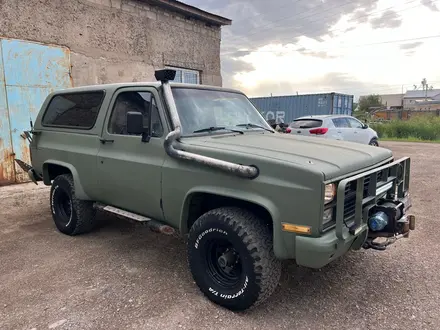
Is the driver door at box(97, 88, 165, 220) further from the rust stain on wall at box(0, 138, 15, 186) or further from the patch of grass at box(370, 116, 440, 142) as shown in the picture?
the patch of grass at box(370, 116, 440, 142)

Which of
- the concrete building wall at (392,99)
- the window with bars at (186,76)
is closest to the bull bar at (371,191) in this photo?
the window with bars at (186,76)

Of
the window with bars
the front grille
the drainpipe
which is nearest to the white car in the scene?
the window with bars

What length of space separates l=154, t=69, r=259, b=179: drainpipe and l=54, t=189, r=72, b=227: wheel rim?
2337mm

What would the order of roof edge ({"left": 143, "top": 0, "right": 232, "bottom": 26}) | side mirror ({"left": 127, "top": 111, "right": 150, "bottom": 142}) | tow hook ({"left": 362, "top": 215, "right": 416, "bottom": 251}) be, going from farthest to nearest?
1. roof edge ({"left": 143, "top": 0, "right": 232, "bottom": 26})
2. side mirror ({"left": 127, "top": 111, "right": 150, "bottom": 142})
3. tow hook ({"left": 362, "top": 215, "right": 416, "bottom": 251})

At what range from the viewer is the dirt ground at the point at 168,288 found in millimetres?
2906

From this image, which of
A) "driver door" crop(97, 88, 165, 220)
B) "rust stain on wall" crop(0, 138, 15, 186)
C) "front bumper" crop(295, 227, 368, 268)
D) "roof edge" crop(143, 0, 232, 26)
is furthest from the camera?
"roof edge" crop(143, 0, 232, 26)

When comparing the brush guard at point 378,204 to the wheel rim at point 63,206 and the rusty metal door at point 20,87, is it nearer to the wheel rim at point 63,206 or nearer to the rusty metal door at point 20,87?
the wheel rim at point 63,206

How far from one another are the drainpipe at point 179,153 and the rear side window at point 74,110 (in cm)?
115

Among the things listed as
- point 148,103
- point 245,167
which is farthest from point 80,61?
point 245,167

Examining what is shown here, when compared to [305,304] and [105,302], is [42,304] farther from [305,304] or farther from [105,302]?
[305,304]

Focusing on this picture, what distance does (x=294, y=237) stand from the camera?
103 inches

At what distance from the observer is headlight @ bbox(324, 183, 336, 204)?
261 cm

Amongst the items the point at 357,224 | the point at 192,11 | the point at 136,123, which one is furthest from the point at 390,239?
the point at 192,11

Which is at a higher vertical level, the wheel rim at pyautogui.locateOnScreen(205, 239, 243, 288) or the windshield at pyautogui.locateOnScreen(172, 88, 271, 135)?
the windshield at pyautogui.locateOnScreen(172, 88, 271, 135)
